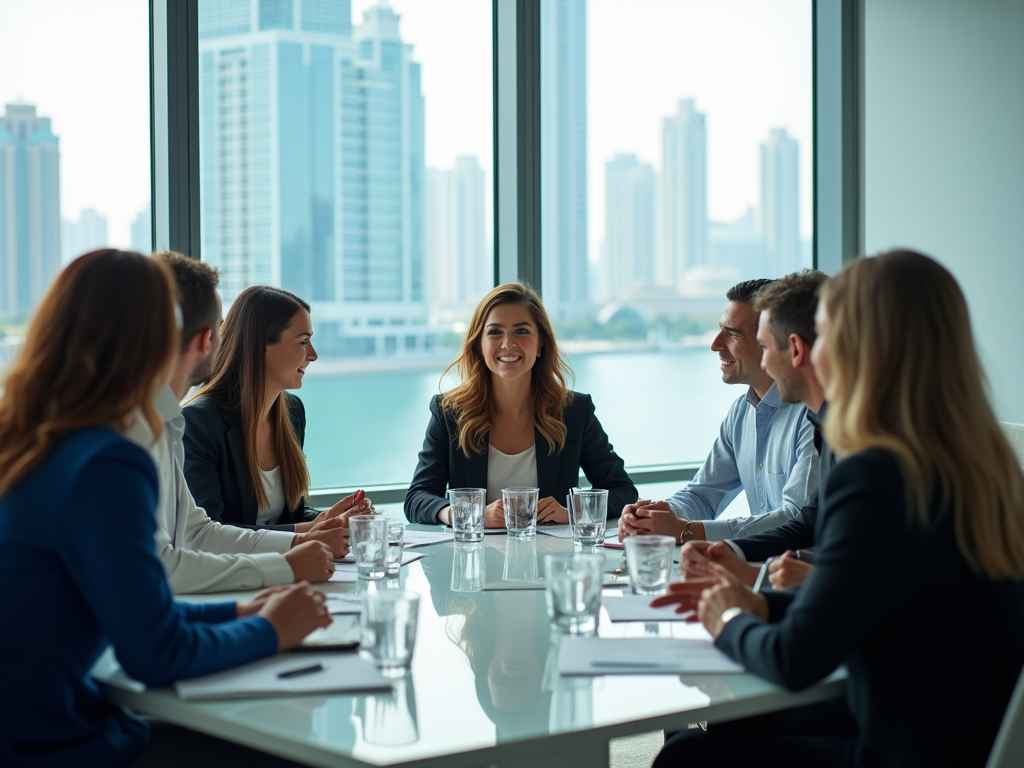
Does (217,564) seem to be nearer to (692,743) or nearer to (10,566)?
(10,566)

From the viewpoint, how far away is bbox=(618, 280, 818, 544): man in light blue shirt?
2510 millimetres

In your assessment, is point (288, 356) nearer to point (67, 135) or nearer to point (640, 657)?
point (640, 657)

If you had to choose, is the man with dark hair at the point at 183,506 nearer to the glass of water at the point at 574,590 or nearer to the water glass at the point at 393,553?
the water glass at the point at 393,553

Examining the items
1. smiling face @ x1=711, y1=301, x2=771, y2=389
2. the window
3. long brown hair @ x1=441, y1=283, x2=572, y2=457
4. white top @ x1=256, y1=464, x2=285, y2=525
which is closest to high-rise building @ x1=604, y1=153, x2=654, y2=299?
long brown hair @ x1=441, y1=283, x2=572, y2=457

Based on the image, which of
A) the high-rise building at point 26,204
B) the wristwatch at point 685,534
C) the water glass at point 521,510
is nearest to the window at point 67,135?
the high-rise building at point 26,204

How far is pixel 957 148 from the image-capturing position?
4480 millimetres

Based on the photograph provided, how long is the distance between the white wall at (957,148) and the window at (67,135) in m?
3.07

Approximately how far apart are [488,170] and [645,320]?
251cm

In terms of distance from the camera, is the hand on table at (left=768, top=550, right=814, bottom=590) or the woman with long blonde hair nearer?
the woman with long blonde hair

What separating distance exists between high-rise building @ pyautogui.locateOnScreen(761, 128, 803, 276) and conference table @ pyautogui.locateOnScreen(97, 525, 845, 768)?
4.09m

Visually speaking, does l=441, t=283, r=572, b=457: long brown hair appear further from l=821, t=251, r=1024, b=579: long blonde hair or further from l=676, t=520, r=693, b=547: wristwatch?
l=821, t=251, r=1024, b=579: long blonde hair

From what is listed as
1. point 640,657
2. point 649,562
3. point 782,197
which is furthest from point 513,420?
point 782,197

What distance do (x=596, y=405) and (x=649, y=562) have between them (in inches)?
63.8

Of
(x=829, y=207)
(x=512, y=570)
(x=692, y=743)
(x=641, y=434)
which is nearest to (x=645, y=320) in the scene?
(x=641, y=434)
